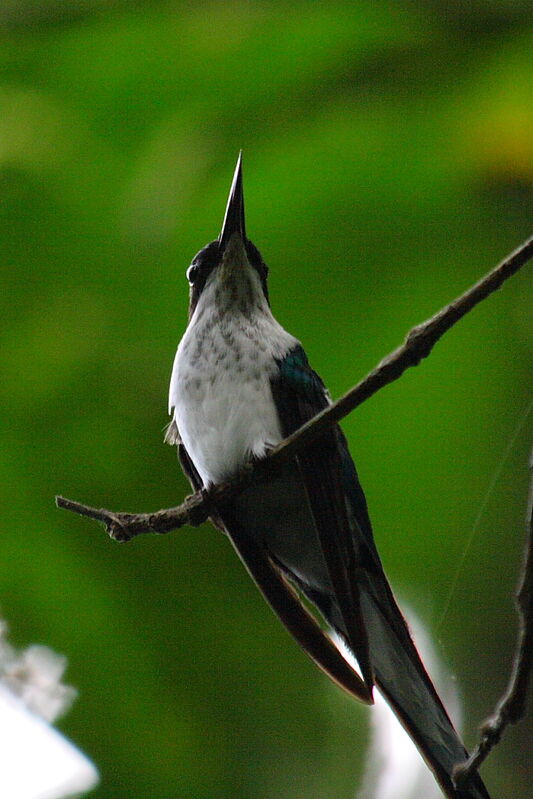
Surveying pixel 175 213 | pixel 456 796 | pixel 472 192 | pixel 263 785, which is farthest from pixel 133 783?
pixel 472 192

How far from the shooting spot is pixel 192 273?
11.2 feet

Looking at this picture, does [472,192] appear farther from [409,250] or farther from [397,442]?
[397,442]

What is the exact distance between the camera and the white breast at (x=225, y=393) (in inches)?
117

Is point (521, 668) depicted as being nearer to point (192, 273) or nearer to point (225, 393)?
point (225, 393)

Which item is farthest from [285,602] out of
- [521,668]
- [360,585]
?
[521,668]

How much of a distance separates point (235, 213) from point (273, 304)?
59cm

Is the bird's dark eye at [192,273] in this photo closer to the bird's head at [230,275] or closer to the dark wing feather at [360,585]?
the bird's head at [230,275]

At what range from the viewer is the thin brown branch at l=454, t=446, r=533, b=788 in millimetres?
1668

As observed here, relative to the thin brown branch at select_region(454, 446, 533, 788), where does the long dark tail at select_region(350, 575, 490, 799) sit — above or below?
below

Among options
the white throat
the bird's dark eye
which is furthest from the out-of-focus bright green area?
the white throat

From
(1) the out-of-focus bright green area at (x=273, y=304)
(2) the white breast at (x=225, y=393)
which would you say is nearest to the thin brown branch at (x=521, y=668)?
(1) the out-of-focus bright green area at (x=273, y=304)

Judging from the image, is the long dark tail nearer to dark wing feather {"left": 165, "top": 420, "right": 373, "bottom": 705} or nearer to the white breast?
dark wing feather {"left": 165, "top": 420, "right": 373, "bottom": 705}

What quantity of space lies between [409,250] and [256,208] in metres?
0.48

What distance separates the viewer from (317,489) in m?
2.66
